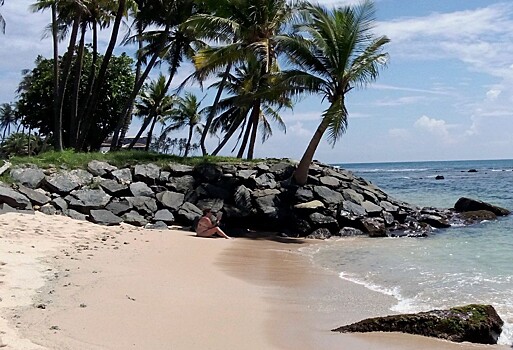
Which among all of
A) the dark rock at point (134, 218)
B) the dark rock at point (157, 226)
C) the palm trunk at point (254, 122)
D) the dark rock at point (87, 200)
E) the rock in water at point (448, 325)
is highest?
the palm trunk at point (254, 122)

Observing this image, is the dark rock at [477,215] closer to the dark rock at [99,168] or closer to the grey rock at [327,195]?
the grey rock at [327,195]

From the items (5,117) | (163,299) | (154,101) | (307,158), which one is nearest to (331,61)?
(307,158)

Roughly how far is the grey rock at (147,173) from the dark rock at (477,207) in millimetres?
11986

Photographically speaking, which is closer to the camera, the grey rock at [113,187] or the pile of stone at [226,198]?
the pile of stone at [226,198]

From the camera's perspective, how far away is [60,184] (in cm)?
1501

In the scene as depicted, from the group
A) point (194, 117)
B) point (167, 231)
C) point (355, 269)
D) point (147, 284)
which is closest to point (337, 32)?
point (167, 231)

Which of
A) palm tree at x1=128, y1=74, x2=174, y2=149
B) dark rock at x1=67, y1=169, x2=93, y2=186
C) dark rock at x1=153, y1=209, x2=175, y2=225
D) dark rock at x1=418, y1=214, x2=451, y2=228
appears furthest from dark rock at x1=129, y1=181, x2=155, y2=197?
palm tree at x1=128, y1=74, x2=174, y2=149

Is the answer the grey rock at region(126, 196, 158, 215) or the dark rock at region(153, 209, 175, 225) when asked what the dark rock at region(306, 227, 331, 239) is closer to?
the dark rock at region(153, 209, 175, 225)

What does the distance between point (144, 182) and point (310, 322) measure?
11.2m

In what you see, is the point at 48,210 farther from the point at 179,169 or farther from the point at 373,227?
the point at 373,227

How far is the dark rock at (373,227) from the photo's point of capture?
1598 cm

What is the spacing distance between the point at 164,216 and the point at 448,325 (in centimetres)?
1073

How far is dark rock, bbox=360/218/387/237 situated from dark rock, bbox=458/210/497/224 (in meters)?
4.77

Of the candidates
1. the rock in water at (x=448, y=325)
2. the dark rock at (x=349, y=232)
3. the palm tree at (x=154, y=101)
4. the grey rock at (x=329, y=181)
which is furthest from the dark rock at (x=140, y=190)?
the palm tree at (x=154, y=101)
